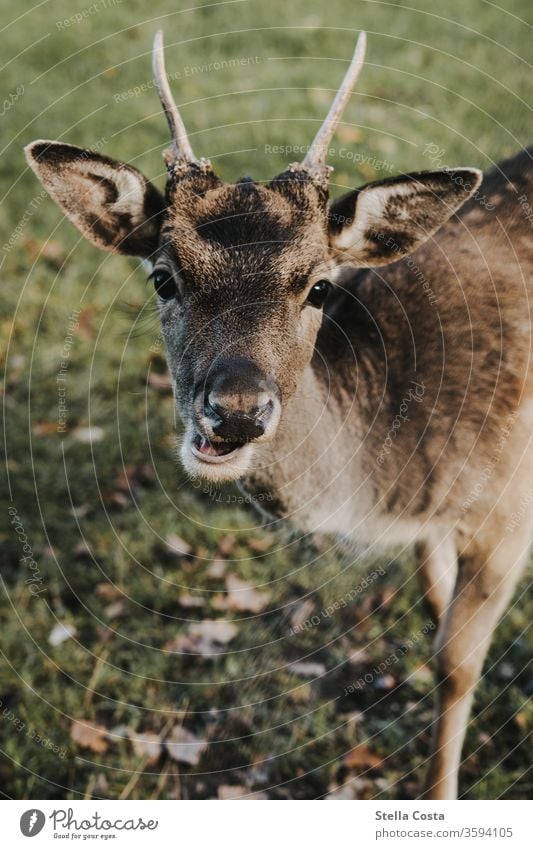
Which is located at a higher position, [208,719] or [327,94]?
[327,94]

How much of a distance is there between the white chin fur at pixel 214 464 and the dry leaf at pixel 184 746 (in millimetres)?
1792

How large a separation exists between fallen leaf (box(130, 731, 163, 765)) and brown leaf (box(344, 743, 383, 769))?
0.94 meters

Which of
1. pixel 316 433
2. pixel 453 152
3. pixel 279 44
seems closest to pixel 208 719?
pixel 316 433

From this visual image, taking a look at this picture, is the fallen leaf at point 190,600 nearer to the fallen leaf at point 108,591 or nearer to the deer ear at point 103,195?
the fallen leaf at point 108,591

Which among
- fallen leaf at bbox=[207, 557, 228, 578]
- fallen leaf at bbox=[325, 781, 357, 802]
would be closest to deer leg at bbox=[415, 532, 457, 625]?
fallen leaf at bbox=[325, 781, 357, 802]

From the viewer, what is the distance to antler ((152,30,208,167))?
3348mm

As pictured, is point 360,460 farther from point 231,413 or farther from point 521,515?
point 231,413

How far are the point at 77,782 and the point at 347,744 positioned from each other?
1.34 metres

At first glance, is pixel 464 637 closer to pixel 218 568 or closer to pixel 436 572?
pixel 436 572

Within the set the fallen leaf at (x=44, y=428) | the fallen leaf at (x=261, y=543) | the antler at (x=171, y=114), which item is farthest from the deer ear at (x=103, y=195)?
the fallen leaf at (x=44, y=428)

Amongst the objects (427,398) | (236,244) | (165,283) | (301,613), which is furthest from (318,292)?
(301,613)

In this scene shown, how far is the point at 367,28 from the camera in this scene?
9.73m

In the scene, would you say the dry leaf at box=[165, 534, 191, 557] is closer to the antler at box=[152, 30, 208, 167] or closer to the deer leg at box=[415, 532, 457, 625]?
the deer leg at box=[415, 532, 457, 625]
